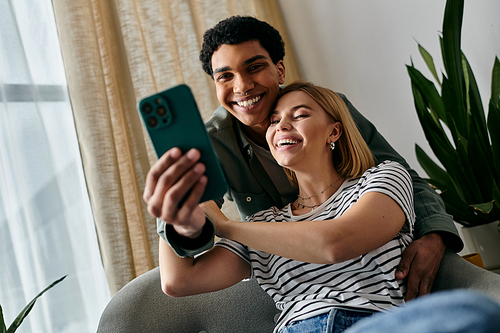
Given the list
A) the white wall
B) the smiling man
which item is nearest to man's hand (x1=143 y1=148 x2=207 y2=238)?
the smiling man

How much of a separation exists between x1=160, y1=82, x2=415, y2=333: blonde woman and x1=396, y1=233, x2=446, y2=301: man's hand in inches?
0.9

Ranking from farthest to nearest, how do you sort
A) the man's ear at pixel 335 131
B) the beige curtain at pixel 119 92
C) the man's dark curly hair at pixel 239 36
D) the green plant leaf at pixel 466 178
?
1. the beige curtain at pixel 119 92
2. the green plant leaf at pixel 466 178
3. the man's dark curly hair at pixel 239 36
4. the man's ear at pixel 335 131

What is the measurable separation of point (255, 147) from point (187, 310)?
58 cm

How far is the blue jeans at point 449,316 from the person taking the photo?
1.37ft

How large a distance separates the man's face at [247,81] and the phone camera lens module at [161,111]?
0.61 m

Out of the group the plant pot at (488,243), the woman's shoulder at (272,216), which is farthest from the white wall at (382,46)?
the woman's shoulder at (272,216)

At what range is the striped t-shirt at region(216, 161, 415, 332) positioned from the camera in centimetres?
93

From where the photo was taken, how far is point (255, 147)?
1436mm

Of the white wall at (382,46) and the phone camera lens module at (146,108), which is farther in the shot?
the white wall at (382,46)

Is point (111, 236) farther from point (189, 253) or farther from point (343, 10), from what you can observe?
point (343, 10)

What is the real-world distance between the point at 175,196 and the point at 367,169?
67cm

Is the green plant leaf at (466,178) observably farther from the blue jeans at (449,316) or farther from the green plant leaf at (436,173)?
the blue jeans at (449,316)

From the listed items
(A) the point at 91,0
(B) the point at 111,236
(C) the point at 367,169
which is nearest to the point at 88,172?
(B) the point at 111,236

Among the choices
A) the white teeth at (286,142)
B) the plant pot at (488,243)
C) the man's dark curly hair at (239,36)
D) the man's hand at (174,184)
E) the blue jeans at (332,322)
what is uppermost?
the man's dark curly hair at (239,36)
